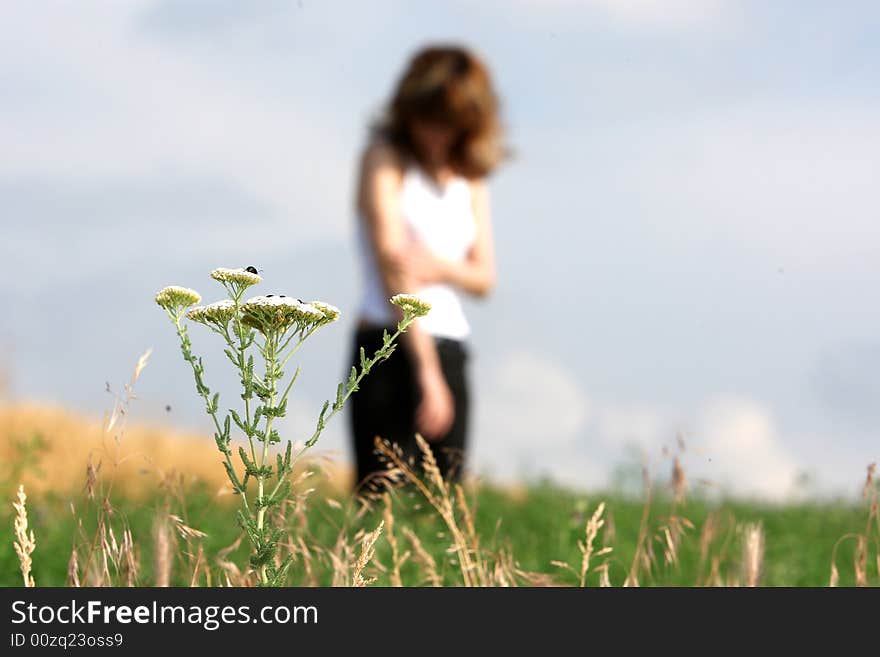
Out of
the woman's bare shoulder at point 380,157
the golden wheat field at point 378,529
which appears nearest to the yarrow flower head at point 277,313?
the golden wheat field at point 378,529

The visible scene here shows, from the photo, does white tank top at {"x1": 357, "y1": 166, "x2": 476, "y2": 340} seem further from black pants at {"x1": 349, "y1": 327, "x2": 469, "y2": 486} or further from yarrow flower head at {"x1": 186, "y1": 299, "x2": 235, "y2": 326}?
yarrow flower head at {"x1": 186, "y1": 299, "x2": 235, "y2": 326}

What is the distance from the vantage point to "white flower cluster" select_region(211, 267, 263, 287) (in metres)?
2.27

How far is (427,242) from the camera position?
18.3 feet

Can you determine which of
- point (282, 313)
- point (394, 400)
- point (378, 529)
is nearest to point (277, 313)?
point (282, 313)

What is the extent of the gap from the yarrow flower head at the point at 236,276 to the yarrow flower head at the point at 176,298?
0.10 m

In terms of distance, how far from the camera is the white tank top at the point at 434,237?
17.6ft

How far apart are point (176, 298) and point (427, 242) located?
10.8 feet

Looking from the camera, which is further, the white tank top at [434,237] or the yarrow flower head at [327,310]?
the white tank top at [434,237]

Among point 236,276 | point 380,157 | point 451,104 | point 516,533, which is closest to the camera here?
point 236,276

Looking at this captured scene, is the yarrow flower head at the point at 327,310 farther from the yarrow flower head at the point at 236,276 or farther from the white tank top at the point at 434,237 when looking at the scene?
the white tank top at the point at 434,237

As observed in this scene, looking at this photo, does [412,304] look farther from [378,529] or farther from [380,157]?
[380,157]
